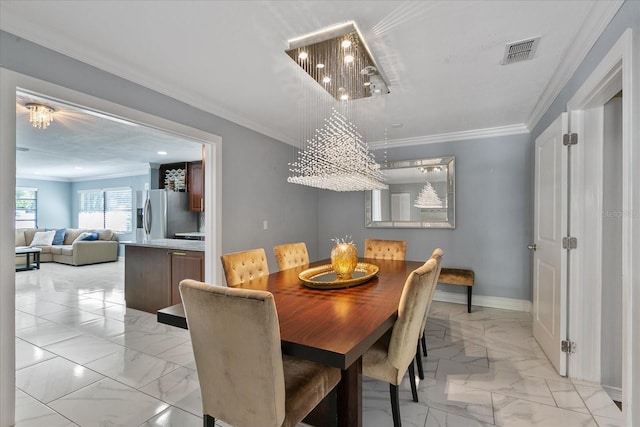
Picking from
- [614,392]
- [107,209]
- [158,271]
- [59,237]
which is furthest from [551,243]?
[59,237]

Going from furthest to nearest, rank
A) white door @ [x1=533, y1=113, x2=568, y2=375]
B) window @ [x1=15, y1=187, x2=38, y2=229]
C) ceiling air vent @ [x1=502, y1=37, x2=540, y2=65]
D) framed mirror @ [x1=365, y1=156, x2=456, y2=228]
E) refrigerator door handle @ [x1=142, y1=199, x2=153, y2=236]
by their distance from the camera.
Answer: window @ [x1=15, y1=187, x2=38, y2=229], refrigerator door handle @ [x1=142, y1=199, x2=153, y2=236], framed mirror @ [x1=365, y1=156, x2=456, y2=228], white door @ [x1=533, y1=113, x2=568, y2=375], ceiling air vent @ [x1=502, y1=37, x2=540, y2=65]

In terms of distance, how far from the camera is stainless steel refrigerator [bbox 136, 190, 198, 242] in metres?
6.00

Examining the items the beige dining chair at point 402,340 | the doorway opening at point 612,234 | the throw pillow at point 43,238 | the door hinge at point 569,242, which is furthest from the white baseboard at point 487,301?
the throw pillow at point 43,238

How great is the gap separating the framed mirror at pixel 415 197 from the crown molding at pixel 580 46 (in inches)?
59.5

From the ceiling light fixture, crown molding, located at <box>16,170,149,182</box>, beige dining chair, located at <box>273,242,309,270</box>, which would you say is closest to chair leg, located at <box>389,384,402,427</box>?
beige dining chair, located at <box>273,242,309,270</box>

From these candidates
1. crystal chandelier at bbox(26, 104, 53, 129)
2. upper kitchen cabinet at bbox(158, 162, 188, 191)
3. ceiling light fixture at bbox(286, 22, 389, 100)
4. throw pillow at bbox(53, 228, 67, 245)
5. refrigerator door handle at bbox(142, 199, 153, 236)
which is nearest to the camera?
ceiling light fixture at bbox(286, 22, 389, 100)

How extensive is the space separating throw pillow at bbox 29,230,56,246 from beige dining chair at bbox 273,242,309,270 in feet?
26.8

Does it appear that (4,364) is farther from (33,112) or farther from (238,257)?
(33,112)

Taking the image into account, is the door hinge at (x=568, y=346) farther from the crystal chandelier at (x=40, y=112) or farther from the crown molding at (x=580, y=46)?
the crystal chandelier at (x=40, y=112)

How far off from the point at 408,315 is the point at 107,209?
994 centimetres

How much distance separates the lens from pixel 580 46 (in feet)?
6.64

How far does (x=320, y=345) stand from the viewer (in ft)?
3.89

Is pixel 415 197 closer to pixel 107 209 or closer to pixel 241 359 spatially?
pixel 241 359

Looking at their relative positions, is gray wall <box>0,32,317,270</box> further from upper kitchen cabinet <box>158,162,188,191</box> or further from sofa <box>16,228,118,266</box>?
sofa <box>16,228,118,266</box>
